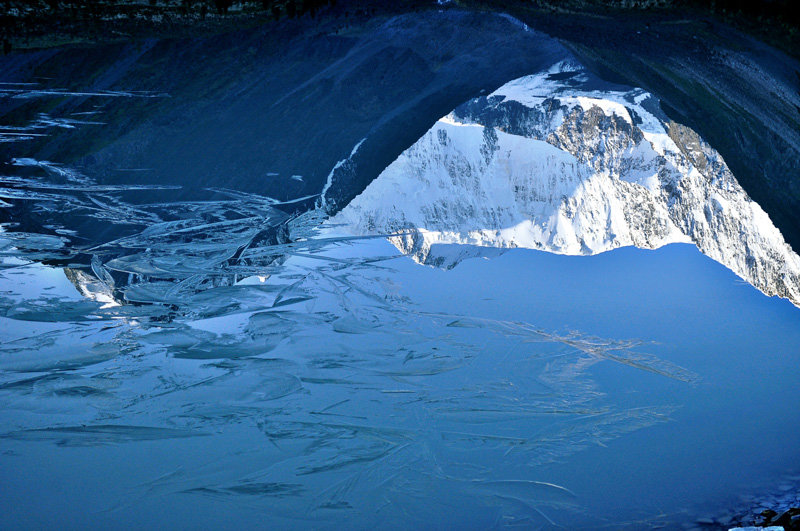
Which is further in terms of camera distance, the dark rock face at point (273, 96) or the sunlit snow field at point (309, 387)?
the dark rock face at point (273, 96)

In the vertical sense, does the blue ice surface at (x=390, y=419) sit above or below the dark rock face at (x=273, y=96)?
below

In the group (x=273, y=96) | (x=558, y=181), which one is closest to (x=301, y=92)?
(x=273, y=96)

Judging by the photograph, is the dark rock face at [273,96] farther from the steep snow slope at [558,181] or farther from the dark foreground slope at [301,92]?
the steep snow slope at [558,181]

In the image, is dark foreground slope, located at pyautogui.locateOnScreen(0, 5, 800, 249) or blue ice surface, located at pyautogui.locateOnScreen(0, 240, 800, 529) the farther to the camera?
dark foreground slope, located at pyautogui.locateOnScreen(0, 5, 800, 249)

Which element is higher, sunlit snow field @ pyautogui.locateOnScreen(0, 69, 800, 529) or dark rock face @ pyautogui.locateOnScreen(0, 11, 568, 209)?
dark rock face @ pyautogui.locateOnScreen(0, 11, 568, 209)

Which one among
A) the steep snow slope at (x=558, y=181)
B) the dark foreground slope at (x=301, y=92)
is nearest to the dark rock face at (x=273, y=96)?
the dark foreground slope at (x=301, y=92)

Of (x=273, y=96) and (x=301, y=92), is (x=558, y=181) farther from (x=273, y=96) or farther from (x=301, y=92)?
(x=273, y=96)

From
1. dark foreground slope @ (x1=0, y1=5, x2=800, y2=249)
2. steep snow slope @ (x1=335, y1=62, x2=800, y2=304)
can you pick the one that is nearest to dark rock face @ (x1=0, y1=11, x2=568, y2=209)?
dark foreground slope @ (x1=0, y1=5, x2=800, y2=249)

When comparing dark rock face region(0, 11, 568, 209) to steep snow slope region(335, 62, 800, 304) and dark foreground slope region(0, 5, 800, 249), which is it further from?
steep snow slope region(335, 62, 800, 304)

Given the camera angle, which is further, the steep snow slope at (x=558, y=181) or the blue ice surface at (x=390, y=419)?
the steep snow slope at (x=558, y=181)

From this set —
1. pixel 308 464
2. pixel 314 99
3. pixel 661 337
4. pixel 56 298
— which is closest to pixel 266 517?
pixel 308 464
